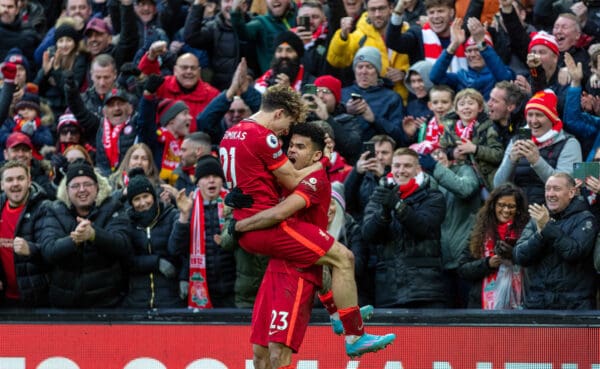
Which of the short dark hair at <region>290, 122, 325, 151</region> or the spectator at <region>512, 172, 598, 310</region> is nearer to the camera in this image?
the short dark hair at <region>290, 122, 325, 151</region>

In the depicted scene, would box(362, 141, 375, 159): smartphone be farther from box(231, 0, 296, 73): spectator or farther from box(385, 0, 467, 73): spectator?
box(231, 0, 296, 73): spectator

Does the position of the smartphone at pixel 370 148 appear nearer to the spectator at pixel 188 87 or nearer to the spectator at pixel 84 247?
the spectator at pixel 84 247

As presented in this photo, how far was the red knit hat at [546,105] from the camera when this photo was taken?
13.9m

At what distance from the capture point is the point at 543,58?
15.0 metres

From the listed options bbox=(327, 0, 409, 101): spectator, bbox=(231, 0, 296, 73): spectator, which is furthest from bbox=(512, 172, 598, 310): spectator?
bbox=(231, 0, 296, 73): spectator

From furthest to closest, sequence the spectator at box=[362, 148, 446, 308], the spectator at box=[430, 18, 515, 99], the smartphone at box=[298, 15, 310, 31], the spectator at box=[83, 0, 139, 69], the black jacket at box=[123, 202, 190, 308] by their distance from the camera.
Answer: the spectator at box=[83, 0, 139, 69]
the smartphone at box=[298, 15, 310, 31]
the spectator at box=[430, 18, 515, 99]
the black jacket at box=[123, 202, 190, 308]
the spectator at box=[362, 148, 446, 308]

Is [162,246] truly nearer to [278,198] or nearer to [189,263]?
[189,263]

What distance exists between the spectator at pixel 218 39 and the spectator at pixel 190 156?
93.8 inches

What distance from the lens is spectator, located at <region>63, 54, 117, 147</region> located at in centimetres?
1648

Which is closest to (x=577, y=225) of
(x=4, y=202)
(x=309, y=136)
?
(x=309, y=136)

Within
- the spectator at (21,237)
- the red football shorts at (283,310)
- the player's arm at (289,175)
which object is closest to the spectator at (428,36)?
the spectator at (21,237)

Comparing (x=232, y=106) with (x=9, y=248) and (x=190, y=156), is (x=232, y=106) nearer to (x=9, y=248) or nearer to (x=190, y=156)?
(x=190, y=156)

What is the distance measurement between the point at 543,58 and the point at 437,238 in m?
2.75

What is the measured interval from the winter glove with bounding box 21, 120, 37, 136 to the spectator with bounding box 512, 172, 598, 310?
674 centimetres
